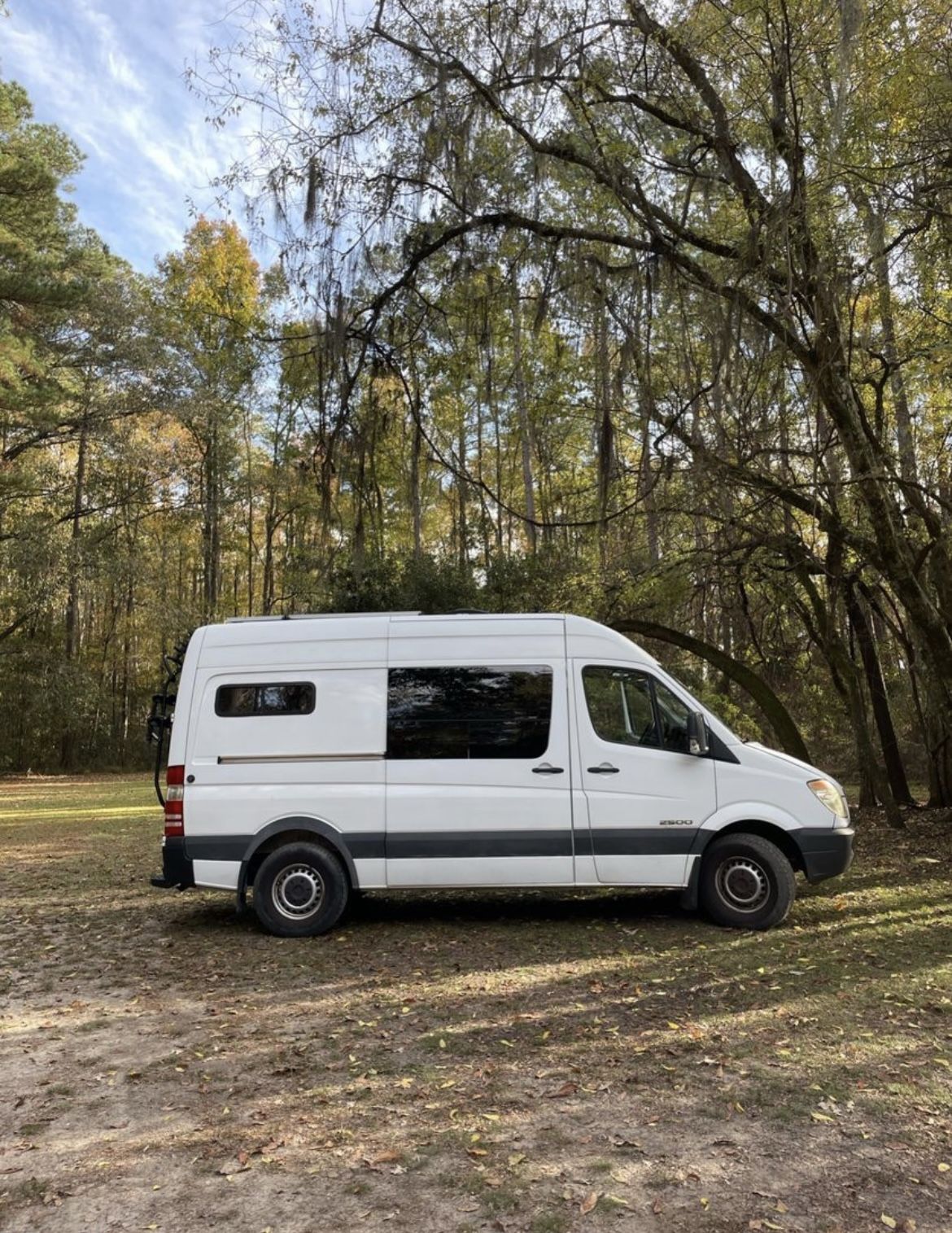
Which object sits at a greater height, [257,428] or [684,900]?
[257,428]

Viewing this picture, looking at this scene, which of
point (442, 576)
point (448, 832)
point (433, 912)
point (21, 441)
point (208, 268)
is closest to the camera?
point (448, 832)

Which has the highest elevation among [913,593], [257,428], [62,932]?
[257,428]

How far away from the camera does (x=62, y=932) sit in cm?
694

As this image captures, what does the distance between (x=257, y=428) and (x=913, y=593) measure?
2543 centimetres

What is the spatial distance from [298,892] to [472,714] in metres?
1.86

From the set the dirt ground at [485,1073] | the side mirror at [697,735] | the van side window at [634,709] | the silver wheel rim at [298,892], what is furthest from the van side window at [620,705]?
the silver wheel rim at [298,892]

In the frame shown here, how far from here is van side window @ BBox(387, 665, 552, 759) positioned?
657 cm

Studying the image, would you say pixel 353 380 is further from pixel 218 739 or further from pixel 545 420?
pixel 545 420

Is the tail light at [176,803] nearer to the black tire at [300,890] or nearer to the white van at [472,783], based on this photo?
the white van at [472,783]

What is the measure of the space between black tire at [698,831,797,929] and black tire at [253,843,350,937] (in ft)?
8.85

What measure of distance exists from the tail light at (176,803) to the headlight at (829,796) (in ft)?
15.3

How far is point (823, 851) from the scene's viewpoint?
249 inches

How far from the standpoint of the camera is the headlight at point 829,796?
6.40 meters

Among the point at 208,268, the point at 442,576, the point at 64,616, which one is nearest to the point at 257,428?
the point at 208,268
